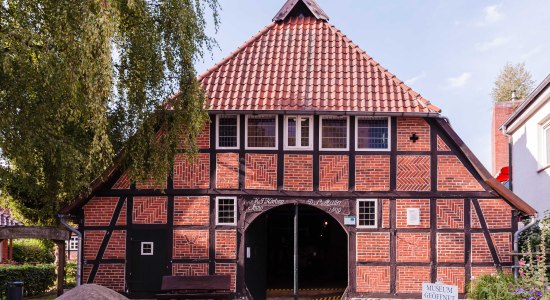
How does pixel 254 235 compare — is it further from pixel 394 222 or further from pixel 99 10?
pixel 99 10

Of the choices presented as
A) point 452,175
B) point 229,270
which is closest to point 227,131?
point 229,270

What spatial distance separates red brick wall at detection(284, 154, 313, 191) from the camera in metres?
14.8

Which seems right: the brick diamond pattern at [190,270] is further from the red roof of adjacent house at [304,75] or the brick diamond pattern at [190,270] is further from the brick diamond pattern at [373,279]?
the red roof of adjacent house at [304,75]

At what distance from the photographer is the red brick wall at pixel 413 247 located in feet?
48.0

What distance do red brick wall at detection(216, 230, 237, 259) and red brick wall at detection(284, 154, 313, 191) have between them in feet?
5.73

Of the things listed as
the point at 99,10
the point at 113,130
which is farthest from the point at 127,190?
the point at 99,10

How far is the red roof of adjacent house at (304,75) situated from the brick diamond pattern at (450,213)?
2.22m

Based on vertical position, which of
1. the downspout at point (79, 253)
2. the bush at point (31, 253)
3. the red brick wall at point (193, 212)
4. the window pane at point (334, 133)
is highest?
the window pane at point (334, 133)

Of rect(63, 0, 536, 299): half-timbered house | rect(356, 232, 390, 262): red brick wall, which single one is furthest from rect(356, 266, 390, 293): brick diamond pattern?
rect(356, 232, 390, 262): red brick wall

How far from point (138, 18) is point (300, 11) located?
6.27 metres

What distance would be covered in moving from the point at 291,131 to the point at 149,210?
12.7 feet

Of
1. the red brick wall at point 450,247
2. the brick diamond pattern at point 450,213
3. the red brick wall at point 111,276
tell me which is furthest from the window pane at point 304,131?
the red brick wall at point 111,276

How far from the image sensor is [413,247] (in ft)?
48.1

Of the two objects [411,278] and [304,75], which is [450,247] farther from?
[304,75]
